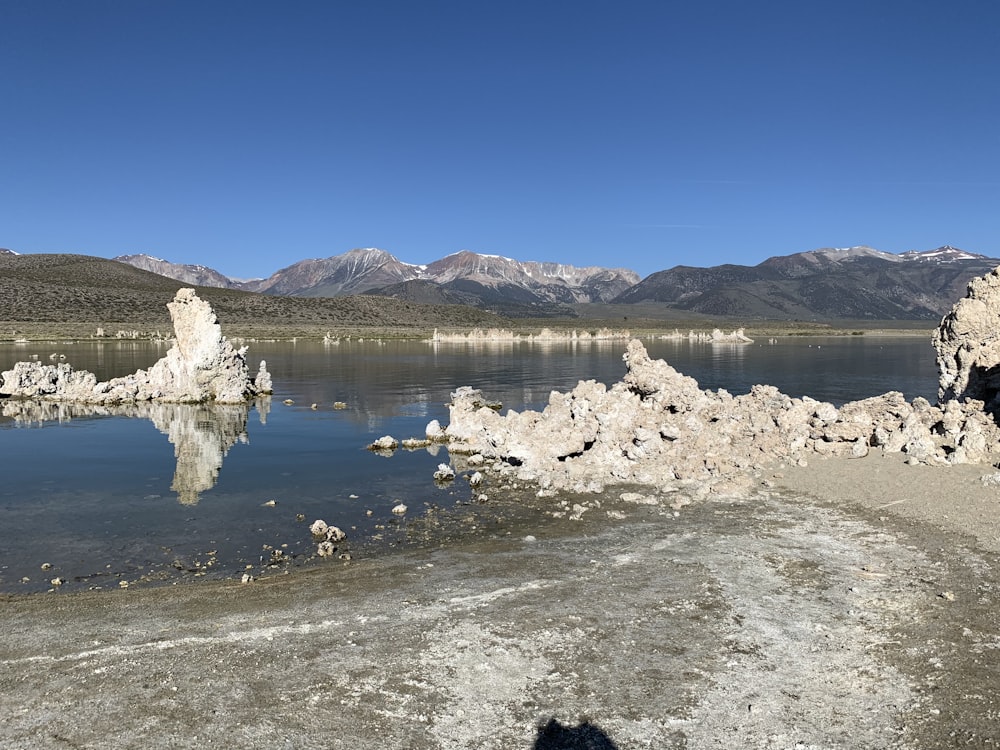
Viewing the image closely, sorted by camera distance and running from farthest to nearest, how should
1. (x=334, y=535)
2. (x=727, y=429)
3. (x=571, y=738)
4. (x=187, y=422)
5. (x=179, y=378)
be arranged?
(x=179, y=378) < (x=187, y=422) < (x=727, y=429) < (x=334, y=535) < (x=571, y=738)

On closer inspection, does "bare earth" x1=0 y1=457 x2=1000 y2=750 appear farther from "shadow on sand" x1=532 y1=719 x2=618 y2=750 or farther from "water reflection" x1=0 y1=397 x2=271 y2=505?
"water reflection" x1=0 y1=397 x2=271 y2=505

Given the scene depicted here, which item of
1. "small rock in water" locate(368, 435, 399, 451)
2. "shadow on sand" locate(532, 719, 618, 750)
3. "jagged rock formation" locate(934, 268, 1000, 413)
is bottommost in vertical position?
"shadow on sand" locate(532, 719, 618, 750)

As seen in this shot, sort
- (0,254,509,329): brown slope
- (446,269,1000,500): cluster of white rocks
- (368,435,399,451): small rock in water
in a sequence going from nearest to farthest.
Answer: (446,269,1000,500): cluster of white rocks → (368,435,399,451): small rock in water → (0,254,509,329): brown slope

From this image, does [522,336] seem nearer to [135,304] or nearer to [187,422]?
[135,304]

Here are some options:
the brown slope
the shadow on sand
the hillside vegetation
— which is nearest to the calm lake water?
the shadow on sand

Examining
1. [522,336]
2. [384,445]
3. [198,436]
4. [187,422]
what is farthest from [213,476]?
[522,336]

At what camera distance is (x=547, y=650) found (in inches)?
354

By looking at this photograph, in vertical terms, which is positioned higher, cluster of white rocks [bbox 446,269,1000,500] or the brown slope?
the brown slope

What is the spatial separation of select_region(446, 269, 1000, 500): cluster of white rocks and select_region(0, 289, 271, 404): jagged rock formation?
73.7 feet

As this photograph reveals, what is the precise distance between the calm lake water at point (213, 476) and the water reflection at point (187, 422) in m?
0.09

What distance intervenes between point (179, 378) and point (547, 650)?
119ft

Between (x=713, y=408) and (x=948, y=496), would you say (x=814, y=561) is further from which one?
(x=713, y=408)

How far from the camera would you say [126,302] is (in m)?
149

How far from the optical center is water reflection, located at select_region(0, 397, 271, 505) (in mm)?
21844
